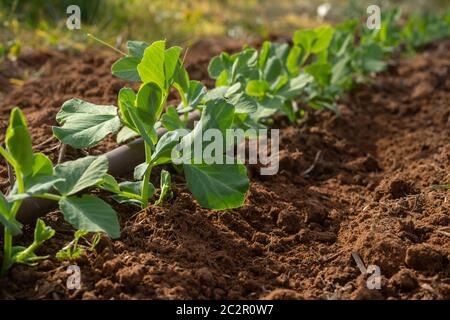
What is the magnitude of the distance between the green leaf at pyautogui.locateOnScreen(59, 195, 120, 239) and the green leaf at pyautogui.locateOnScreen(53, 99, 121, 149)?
327mm

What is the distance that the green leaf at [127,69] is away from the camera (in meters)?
2.47

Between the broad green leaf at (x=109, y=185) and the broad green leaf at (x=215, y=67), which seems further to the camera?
the broad green leaf at (x=215, y=67)

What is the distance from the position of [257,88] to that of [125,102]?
35.7 inches

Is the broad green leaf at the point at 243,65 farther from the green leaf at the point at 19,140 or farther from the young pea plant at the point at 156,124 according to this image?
the green leaf at the point at 19,140

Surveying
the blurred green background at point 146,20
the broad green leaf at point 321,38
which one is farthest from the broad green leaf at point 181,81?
the blurred green background at point 146,20

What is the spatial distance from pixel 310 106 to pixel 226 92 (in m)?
1.07

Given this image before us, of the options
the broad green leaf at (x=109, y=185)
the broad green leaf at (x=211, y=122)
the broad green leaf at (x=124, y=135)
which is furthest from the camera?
the broad green leaf at (x=124, y=135)

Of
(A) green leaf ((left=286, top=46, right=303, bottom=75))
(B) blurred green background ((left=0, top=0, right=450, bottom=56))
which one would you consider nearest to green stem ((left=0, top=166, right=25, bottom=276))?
(A) green leaf ((left=286, top=46, right=303, bottom=75))

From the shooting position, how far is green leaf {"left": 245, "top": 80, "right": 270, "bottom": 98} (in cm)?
303

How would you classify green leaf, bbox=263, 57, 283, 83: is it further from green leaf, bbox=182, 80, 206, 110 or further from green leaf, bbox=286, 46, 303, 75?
green leaf, bbox=182, 80, 206, 110

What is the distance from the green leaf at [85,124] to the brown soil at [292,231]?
274 millimetres

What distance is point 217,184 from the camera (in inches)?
83.4
